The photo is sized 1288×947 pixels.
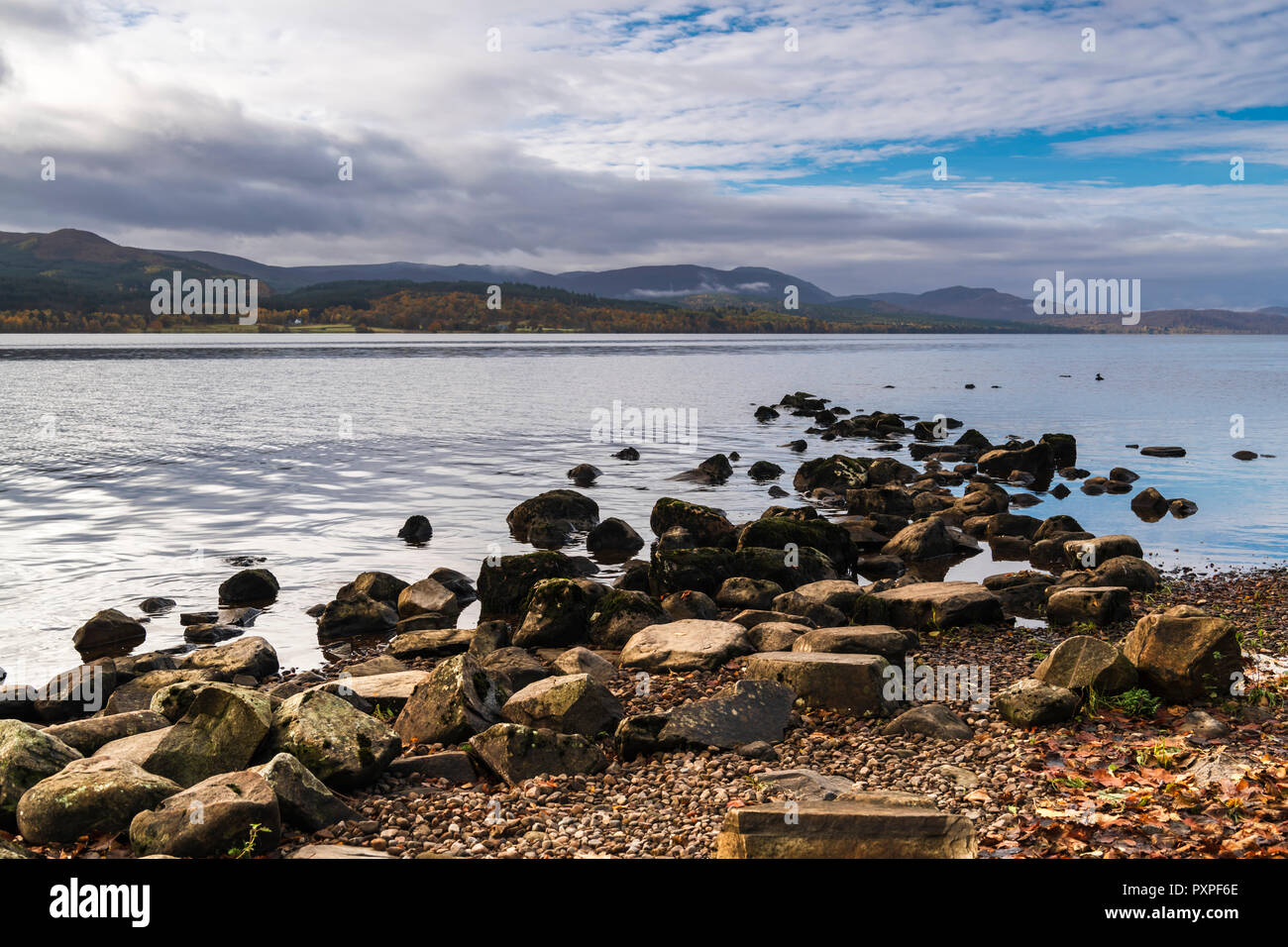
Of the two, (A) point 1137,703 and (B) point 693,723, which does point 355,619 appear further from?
A: (A) point 1137,703

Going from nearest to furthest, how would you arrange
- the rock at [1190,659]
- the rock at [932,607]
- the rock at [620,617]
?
1. the rock at [1190,659]
2. the rock at [932,607]
3. the rock at [620,617]

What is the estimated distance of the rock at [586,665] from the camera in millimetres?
13953

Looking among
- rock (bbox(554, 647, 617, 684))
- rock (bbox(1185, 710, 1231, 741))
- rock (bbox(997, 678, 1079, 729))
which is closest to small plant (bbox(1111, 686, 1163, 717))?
rock (bbox(1185, 710, 1231, 741))

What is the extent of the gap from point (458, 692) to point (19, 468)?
123 ft

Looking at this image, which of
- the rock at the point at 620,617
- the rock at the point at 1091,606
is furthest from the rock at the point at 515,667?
the rock at the point at 1091,606

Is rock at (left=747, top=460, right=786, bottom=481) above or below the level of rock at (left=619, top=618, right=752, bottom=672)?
above

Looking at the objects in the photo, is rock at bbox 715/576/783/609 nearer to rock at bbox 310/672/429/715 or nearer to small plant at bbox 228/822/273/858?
rock at bbox 310/672/429/715

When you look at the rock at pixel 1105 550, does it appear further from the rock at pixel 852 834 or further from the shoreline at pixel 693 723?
the rock at pixel 852 834

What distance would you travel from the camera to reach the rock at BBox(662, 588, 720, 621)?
18109mm

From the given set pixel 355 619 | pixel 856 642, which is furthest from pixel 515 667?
pixel 355 619

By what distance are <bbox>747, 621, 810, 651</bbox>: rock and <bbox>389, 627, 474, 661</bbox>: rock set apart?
502 centimetres

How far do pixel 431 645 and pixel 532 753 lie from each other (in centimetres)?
694

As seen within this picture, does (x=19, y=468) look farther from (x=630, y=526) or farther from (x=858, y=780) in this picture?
(x=858, y=780)

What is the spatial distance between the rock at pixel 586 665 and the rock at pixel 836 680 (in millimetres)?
2622
